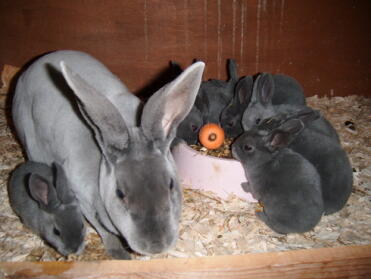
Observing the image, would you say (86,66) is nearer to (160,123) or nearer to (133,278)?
(160,123)

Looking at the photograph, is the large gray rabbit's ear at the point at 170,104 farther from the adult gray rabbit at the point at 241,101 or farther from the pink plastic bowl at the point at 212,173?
the adult gray rabbit at the point at 241,101

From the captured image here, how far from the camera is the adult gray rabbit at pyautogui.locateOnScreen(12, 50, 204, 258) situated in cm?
181

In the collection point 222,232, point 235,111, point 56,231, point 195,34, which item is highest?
point 195,34

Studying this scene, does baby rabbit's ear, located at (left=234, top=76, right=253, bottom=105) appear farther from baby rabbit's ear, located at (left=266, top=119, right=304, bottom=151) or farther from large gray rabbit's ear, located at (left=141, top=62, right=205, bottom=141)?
large gray rabbit's ear, located at (left=141, top=62, right=205, bottom=141)

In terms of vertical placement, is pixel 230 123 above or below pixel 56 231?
above

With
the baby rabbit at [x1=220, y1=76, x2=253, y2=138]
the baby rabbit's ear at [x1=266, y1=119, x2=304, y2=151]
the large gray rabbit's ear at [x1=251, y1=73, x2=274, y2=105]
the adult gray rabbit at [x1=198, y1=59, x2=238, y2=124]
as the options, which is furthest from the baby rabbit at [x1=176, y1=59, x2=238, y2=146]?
the baby rabbit's ear at [x1=266, y1=119, x2=304, y2=151]

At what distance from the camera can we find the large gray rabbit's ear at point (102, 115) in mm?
1795

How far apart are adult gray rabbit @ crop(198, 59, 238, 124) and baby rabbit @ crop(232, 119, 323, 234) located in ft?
2.52

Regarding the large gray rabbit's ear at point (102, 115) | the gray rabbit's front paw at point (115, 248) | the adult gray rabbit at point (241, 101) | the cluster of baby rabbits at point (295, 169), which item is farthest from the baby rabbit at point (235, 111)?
the large gray rabbit's ear at point (102, 115)

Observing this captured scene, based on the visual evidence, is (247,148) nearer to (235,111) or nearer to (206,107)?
(235,111)

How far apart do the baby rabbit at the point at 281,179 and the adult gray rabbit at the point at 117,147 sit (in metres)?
0.83

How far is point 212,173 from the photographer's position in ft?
9.66

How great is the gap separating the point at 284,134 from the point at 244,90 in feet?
2.93

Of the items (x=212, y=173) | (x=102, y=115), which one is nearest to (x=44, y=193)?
(x=102, y=115)
